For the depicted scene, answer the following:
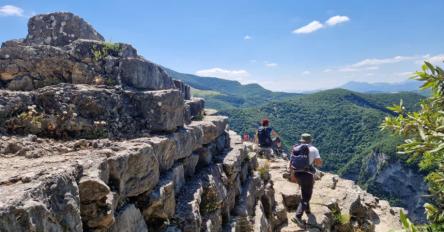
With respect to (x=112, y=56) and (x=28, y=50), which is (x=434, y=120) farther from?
(x=28, y=50)

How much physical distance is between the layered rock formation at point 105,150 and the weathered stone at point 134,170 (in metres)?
0.02

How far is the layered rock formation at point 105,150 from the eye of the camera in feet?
17.7

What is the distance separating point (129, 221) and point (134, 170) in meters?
1.09

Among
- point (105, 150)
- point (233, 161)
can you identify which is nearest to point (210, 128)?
point (233, 161)

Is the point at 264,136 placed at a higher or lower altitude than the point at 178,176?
lower

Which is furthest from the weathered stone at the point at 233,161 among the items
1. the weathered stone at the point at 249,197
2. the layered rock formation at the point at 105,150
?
the weathered stone at the point at 249,197

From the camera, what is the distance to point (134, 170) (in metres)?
7.46

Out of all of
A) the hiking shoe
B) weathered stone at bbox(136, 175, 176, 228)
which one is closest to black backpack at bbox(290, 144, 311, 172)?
the hiking shoe

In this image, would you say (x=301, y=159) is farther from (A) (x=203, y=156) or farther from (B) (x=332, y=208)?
(B) (x=332, y=208)

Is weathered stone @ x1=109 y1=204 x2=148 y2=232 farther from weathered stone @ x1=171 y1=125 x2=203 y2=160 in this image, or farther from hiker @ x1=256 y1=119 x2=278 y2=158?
hiker @ x1=256 y1=119 x2=278 y2=158

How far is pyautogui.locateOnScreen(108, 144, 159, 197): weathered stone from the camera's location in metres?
6.87

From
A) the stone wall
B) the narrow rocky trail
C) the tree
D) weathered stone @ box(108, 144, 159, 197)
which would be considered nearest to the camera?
the stone wall

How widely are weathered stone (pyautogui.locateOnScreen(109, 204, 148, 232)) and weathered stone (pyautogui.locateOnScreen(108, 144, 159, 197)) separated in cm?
36

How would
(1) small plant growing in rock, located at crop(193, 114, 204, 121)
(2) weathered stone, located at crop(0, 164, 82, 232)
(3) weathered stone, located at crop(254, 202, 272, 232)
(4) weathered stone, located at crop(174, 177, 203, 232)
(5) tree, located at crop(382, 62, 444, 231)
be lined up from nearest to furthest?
(2) weathered stone, located at crop(0, 164, 82, 232) < (5) tree, located at crop(382, 62, 444, 231) < (4) weathered stone, located at crop(174, 177, 203, 232) < (3) weathered stone, located at crop(254, 202, 272, 232) < (1) small plant growing in rock, located at crop(193, 114, 204, 121)
